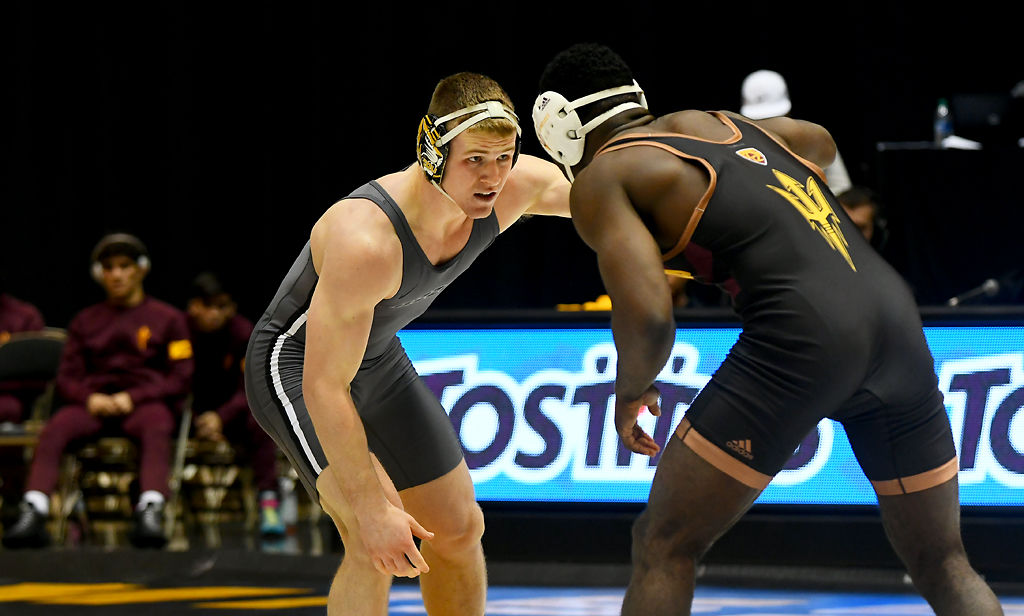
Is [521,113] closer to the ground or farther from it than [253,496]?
farther from it

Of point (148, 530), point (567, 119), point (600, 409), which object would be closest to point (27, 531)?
point (148, 530)

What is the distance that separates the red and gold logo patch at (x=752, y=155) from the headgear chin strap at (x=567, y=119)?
0.26m

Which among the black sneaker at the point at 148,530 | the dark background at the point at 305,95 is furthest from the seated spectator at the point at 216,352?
the dark background at the point at 305,95

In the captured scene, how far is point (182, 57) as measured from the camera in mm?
9852

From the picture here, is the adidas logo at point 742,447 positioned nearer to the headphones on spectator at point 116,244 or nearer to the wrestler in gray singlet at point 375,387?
the wrestler in gray singlet at point 375,387

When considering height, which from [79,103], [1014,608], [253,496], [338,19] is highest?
[338,19]

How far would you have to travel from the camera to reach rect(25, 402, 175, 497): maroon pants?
6.73m

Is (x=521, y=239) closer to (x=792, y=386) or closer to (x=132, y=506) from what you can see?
(x=132, y=506)

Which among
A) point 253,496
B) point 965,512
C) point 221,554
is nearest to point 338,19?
point 253,496

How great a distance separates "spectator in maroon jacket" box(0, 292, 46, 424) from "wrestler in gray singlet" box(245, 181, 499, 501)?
4.54 metres

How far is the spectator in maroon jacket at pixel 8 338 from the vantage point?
7531mm

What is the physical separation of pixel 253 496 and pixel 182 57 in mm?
3708

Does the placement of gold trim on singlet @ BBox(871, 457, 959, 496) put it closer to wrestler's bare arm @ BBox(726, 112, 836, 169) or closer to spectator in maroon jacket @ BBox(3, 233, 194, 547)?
wrestler's bare arm @ BBox(726, 112, 836, 169)

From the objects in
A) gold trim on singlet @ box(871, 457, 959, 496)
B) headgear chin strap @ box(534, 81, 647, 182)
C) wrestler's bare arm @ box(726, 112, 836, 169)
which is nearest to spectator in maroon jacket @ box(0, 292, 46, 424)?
headgear chin strap @ box(534, 81, 647, 182)
